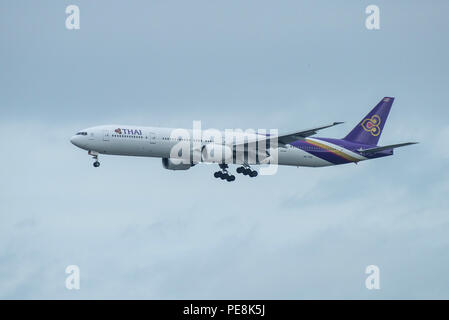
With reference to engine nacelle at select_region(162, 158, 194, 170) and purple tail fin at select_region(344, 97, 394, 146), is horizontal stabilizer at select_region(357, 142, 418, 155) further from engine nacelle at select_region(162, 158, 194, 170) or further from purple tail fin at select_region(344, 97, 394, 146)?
engine nacelle at select_region(162, 158, 194, 170)

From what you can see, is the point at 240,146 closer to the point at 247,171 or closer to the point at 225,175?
the point at 247,171

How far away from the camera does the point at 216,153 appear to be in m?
92.9

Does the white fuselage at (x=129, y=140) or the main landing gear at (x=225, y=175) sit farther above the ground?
the white fuselage at (x=129, y=140)

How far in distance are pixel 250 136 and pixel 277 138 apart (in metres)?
3.67

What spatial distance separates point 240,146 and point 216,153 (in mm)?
2896

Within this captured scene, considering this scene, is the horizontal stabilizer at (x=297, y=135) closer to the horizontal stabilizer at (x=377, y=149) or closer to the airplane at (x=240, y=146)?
the airplane at (x=240, y=146)

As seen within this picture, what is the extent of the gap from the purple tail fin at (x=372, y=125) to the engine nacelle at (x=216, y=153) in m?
15.6

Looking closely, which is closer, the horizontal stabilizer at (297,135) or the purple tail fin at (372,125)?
the horizontal stabilizer at (297,135)

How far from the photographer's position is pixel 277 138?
92.3 metres

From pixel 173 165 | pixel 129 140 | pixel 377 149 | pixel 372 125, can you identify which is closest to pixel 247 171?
pixel 173 165

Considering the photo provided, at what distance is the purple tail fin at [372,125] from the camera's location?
103m

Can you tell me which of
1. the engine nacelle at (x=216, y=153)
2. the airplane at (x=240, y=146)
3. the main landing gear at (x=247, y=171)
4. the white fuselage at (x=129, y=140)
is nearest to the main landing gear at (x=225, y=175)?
the airplane at (x=240, y=146)

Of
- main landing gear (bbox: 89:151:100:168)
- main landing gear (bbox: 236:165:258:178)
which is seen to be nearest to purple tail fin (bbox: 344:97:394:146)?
main landing gear (bbox: 236:165:258:178)
